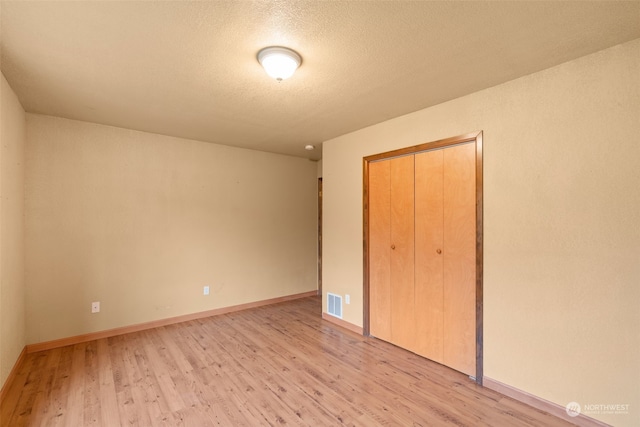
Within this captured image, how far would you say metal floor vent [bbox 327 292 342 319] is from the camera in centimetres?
378

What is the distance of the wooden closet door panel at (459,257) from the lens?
8.19 ft

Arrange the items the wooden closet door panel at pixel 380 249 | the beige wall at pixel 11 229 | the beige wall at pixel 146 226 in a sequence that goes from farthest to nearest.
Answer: the wooden closet door panel at pixel 380 249, the beige wall at pixel 146 226, the beige wall at pixel 11 229

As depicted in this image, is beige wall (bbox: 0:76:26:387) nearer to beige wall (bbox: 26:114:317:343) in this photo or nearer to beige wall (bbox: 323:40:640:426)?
beige wall (bbox: 26:114:317:343)

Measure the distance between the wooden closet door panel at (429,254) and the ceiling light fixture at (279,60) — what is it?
1.59m

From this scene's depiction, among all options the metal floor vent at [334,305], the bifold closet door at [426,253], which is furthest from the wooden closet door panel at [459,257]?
the metal floor vent at [334,305]

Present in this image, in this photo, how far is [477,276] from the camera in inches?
95.8

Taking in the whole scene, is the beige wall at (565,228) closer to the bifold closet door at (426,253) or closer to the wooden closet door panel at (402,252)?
the bifold closet door at (426,253)

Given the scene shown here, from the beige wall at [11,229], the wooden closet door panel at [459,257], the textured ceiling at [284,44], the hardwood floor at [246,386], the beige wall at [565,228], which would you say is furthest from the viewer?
the wooden closet door panel at [459,257]

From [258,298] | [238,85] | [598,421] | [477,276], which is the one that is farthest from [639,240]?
[258,298]

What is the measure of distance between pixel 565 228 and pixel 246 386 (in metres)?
2.69

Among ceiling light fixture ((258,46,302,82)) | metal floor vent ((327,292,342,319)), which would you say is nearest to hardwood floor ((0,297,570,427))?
metal floor vent ((327,292,342,319))

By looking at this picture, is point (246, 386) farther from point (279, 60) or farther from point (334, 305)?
point (279, 60)

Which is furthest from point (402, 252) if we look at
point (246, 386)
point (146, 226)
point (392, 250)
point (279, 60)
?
point (146, 226)

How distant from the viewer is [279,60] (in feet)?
6.14
